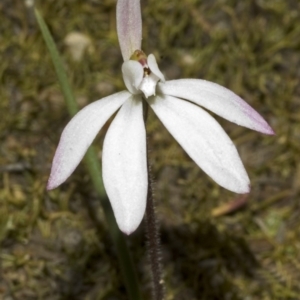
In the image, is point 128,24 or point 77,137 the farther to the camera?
point 128,24

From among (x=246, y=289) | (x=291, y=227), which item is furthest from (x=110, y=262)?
(x=291, y=227)

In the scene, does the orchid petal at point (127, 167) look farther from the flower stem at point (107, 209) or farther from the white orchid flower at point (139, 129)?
the flower stem at point (107, 209)

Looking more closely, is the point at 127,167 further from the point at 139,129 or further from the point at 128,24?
the point at 128,24

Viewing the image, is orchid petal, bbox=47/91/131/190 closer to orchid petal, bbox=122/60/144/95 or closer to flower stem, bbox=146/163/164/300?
orchid petal, bbox=122/60/144/95

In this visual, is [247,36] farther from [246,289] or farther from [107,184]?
[107,184]

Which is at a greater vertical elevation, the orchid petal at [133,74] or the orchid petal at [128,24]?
the orchid petal at [128,24]

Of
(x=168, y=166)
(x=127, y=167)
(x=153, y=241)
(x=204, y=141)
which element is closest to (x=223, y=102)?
(x=204, y=141)

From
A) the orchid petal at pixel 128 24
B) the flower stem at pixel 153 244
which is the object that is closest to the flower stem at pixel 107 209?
the flower stem at pixel 153 244
